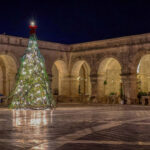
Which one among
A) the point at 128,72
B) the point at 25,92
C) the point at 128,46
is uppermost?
the point at 128,46

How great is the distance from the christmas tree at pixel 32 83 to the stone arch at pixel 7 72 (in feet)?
16.3

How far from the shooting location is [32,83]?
17.4 metres

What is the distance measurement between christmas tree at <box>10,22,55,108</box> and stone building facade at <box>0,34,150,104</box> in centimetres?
481

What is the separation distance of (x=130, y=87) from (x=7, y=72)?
9.71 metres

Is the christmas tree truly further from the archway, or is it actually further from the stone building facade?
the archway

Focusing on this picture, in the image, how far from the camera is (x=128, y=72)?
75.0ft

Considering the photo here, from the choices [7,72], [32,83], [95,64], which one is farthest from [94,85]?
[32,83]

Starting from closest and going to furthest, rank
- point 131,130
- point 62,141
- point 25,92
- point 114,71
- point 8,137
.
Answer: point 62,141 < point 8,137 < point 131,130 < point 25,92 < point 114,71

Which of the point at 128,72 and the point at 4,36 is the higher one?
the point at 4,36

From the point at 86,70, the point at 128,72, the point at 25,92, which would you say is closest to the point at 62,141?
the point at 25,92

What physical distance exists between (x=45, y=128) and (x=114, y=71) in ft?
58.9

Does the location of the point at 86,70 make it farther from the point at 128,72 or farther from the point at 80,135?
the point at 80,135

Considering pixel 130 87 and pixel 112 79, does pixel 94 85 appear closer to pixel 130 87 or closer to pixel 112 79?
pixel 112 79

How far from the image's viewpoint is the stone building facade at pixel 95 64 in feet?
74.6
